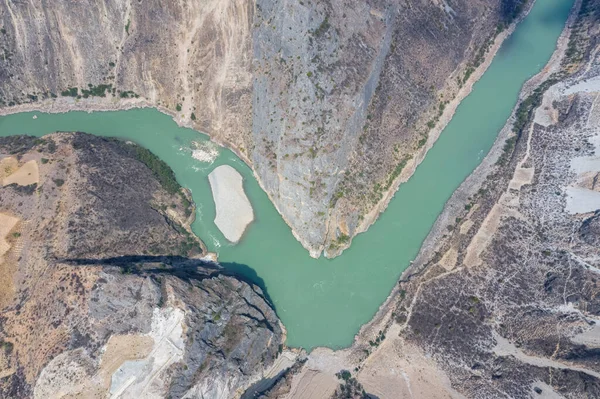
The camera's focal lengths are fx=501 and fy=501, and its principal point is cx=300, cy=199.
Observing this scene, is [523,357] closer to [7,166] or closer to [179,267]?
[179,267]

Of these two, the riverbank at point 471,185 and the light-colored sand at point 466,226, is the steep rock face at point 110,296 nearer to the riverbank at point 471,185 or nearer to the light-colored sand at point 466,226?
the riverbank at point 471,185

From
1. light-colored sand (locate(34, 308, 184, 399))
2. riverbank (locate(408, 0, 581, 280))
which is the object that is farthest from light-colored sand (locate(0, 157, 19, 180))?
riverbank (locate(408, 0, 581, 280))

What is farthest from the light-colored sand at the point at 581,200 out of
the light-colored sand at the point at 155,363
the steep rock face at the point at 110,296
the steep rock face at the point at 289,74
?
the light-colored sand at the point at 155,363

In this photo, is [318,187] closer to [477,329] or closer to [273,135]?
[273,135]

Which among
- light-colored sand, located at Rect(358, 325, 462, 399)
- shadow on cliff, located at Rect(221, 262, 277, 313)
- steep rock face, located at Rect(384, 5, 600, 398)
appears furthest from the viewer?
shadow on cliff, located at Rect(221, 262, 277, 313)

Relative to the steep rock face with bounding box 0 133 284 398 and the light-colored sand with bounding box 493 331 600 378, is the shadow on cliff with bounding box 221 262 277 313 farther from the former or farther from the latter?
the light-colored sand with bounding box 493 331 600 378

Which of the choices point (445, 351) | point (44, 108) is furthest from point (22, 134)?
point (445, 351)

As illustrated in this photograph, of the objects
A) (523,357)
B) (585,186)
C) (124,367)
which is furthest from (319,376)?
(585,186)
